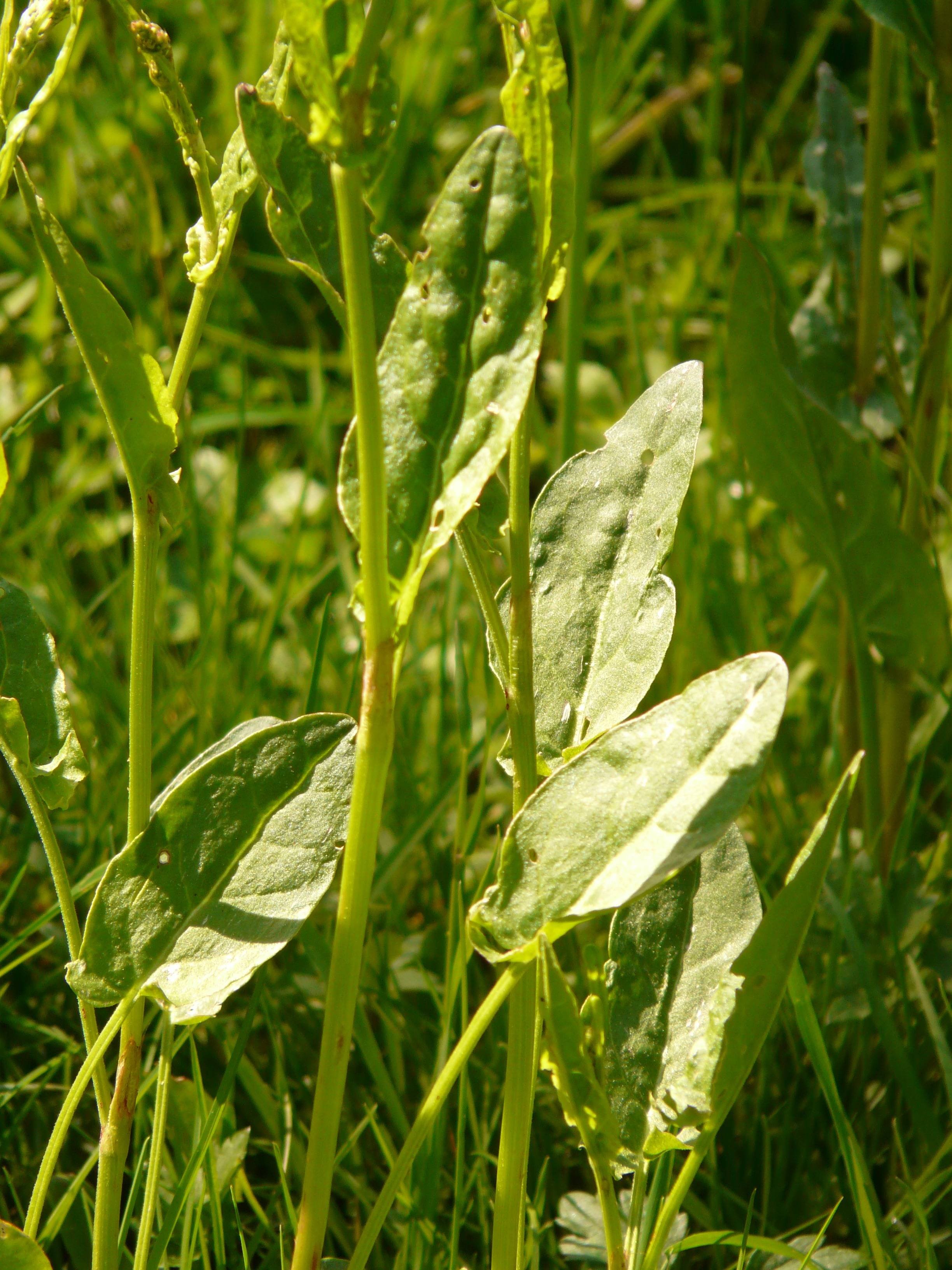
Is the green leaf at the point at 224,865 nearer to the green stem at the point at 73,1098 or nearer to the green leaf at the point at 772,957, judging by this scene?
the green stem at the point at 73,1098

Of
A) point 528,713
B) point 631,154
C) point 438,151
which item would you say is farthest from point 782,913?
point 631,154

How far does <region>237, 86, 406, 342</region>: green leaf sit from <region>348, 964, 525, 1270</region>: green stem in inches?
13.2

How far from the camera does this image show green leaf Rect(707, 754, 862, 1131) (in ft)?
1.85

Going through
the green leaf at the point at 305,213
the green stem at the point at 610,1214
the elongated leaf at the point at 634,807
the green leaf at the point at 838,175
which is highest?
the green leaf at the point at 305,213

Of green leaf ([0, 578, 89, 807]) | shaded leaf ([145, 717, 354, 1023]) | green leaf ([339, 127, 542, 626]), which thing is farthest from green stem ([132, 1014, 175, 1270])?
green leaf ([339, 127, 542, 626])

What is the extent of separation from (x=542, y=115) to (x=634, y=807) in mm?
327

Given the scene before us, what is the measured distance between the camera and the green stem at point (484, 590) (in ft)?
2.11

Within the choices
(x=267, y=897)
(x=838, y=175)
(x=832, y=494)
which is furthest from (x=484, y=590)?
(x=838, y=175)

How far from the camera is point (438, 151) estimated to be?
2.37 metres

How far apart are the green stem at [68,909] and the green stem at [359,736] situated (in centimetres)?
14

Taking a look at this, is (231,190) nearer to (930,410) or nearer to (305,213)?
(305,213)

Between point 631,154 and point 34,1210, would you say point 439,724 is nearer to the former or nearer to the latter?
point 34,1210

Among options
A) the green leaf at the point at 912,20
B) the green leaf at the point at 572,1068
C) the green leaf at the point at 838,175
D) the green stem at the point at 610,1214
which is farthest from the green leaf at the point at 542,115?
the green leaf at the point at 838,175

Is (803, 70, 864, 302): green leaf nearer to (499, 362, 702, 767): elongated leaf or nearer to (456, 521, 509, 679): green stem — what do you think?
(499, 362, 702, 767): elongated leaf
